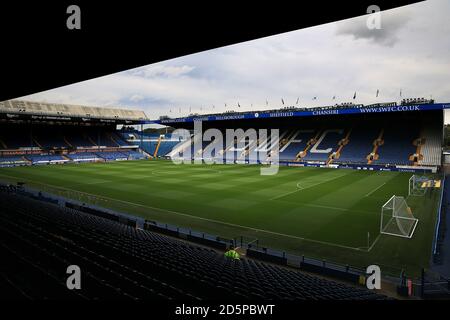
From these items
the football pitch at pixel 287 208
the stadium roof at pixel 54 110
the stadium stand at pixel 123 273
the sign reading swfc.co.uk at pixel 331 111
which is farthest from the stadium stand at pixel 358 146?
the stadium stand at pixel 123 273

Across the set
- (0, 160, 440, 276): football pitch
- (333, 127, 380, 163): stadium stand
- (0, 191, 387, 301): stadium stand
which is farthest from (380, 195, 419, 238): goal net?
(333, 127, 380, 163): stadium stand

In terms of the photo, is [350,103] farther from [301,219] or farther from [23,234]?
[23,234]

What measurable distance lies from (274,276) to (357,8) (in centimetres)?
646

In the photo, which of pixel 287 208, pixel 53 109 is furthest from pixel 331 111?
pixel 53 109

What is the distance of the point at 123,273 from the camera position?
6438 mm

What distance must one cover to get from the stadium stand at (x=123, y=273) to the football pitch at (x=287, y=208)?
4991 mm

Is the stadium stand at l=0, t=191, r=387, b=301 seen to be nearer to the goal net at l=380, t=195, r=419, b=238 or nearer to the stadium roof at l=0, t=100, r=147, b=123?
the goal net at l=380, t=195, r=419, b=238

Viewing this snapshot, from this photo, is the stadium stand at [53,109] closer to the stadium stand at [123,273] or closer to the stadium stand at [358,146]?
the stadium stand at [358,146]

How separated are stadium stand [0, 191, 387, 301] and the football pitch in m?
4.99

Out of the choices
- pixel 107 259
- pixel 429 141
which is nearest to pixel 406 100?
pixel 429 141

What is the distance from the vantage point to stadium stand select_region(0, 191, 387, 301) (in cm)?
549

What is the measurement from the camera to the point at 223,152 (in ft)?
188
